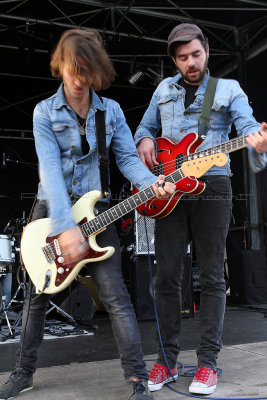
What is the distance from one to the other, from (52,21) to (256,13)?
355 centimetres

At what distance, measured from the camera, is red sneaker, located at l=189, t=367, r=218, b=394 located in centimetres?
227

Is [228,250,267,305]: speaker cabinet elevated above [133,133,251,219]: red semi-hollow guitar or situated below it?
below

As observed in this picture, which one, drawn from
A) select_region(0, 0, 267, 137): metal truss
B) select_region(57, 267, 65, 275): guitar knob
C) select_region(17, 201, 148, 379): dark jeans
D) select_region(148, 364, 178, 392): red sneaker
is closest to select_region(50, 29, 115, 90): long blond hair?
select_region(17, 201, 148, 379): dark jeans

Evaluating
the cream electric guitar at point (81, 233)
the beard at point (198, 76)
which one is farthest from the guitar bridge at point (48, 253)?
the beard at point (198, 76)

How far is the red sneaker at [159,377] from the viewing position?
7.78 ft

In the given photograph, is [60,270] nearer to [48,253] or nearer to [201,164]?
[48,253]

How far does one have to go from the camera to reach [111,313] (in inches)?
87.0

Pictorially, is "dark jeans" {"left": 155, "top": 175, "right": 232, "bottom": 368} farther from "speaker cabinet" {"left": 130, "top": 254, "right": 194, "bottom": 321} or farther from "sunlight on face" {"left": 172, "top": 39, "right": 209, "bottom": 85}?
"speaker cabinet" {"left": 130, "top": 254, "right": 194, "bottom": 321}

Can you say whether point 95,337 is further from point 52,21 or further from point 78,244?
point 52,21

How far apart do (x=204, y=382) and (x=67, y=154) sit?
1.45 metres

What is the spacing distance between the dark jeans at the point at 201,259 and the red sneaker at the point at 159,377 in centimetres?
4

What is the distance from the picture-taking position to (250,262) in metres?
6.77

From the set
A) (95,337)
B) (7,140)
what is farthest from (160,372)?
(7,140)

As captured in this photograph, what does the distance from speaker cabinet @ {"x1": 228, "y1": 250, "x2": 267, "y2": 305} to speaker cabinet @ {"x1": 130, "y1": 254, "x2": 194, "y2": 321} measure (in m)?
1.35
